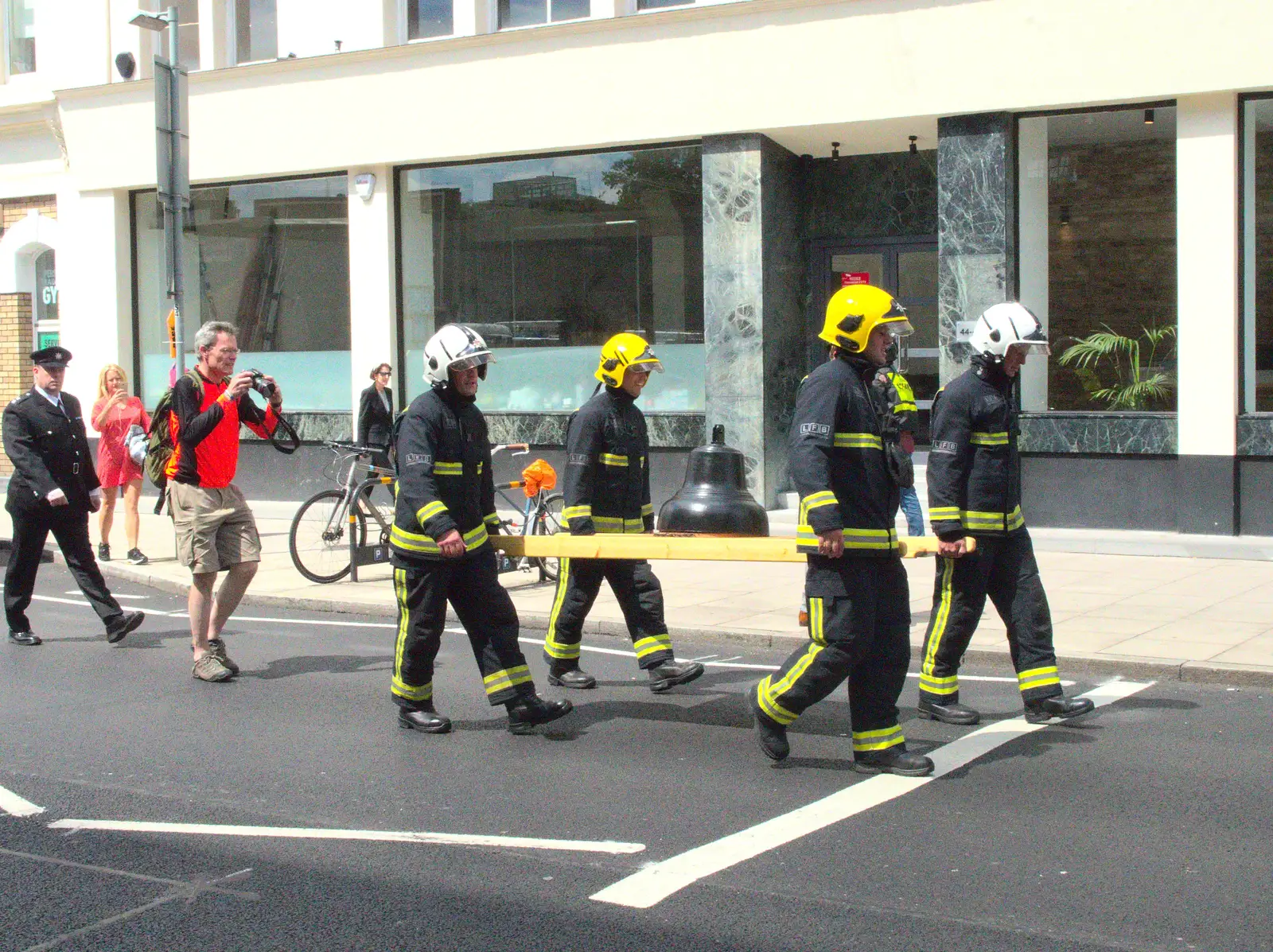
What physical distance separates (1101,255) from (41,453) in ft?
31.8

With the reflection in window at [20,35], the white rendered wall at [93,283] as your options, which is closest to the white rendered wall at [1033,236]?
the white rendered wall at [93,283]

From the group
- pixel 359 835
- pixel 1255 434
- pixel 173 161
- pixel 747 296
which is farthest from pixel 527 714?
pixel 747 296

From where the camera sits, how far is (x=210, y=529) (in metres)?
8.09

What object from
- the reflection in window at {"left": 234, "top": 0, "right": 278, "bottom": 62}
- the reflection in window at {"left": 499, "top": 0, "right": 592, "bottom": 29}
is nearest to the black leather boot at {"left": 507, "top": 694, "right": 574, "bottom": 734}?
the reflection in window at {"left": 499, "top": 0, "right": 592, "bottom": 29}

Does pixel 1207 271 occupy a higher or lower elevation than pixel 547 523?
higher

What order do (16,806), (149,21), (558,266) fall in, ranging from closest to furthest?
(16,806)
(149,21)
(558,266)

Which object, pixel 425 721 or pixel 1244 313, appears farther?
pixel 1244 313

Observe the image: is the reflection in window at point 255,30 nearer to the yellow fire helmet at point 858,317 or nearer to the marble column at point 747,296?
the marble column at point 747,296

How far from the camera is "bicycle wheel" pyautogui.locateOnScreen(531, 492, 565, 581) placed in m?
11.8

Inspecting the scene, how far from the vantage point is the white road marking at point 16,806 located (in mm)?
5594

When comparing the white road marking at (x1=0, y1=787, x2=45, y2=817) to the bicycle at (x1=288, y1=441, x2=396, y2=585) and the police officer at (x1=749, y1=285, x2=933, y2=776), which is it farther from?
the bicycle at (x1=288, y1=441, x2=396, y2=585)

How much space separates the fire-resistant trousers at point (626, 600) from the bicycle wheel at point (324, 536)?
430 centimetres

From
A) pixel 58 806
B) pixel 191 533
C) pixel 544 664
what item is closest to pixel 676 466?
pixel 544 664

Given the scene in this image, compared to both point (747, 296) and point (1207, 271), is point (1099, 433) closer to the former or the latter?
point (1207, 271)
